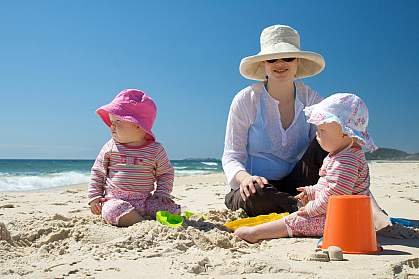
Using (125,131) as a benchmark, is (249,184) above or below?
below

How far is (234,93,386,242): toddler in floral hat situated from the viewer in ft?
8.90

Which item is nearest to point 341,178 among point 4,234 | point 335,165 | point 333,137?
point 335,165

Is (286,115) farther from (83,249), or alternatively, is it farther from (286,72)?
(83,249)

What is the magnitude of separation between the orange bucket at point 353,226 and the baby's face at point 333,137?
19.0 inches

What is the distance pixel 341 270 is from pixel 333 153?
3.48 ft

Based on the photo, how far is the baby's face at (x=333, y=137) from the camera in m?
2.80

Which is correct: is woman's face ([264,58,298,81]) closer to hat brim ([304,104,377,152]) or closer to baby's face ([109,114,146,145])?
hat brim ([304,104,377,152])

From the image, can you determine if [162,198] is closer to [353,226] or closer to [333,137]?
[333,137]

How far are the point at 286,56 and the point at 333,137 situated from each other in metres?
1.02

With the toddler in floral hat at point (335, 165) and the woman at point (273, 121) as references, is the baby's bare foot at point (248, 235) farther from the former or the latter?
the woman at point (273, 121)

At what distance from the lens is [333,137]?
281 cm

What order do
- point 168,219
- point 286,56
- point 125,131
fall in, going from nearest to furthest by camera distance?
point 168,219 → point 125,131 → point 286,56

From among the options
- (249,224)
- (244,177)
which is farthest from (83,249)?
(244,177)

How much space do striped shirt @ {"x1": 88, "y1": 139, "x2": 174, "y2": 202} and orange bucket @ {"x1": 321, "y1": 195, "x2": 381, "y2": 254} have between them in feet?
4.30
